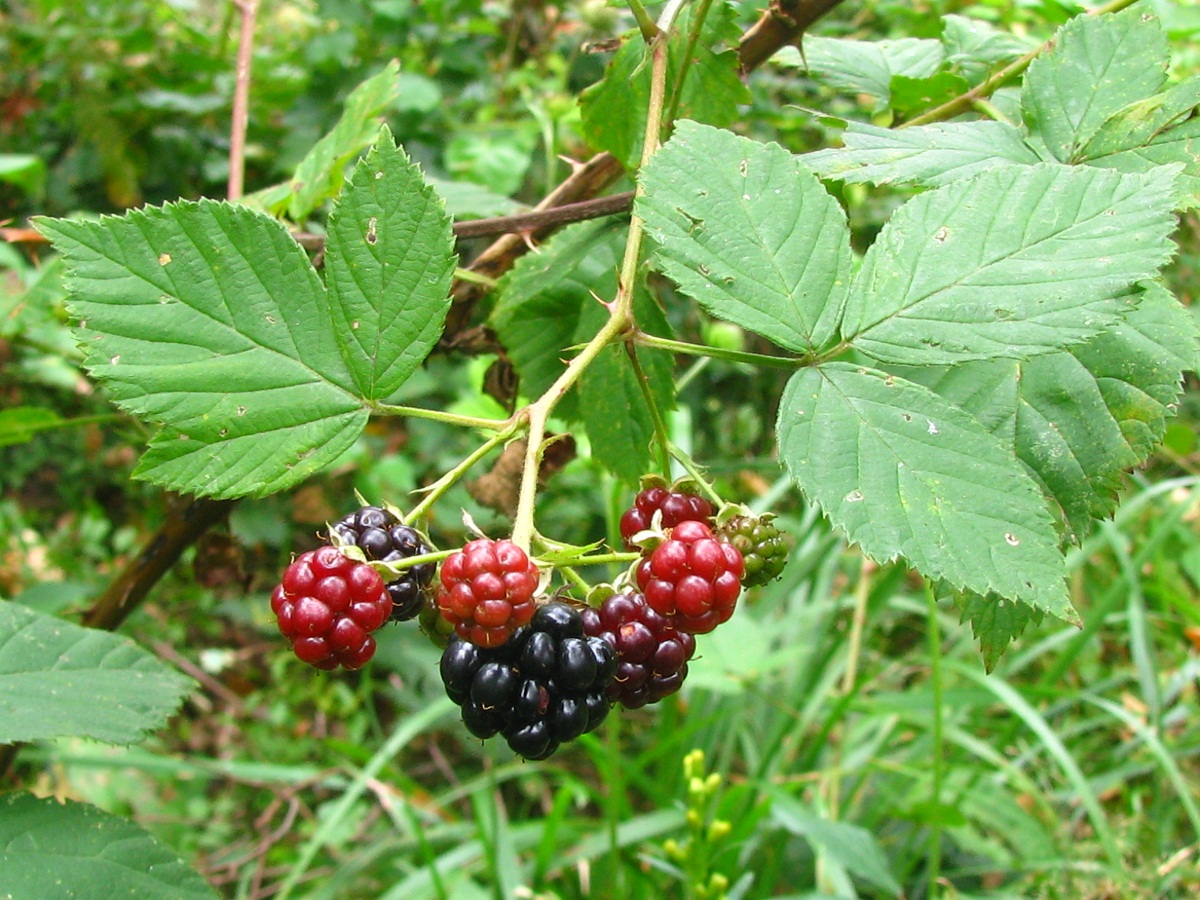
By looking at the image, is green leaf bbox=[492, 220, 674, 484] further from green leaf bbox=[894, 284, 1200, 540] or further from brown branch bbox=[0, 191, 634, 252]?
green leaf bbox=[894, 284, 1200, 540]

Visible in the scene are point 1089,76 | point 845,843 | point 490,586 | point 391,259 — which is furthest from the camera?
point 845,843

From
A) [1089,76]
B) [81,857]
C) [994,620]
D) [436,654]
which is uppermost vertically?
[1089,76]

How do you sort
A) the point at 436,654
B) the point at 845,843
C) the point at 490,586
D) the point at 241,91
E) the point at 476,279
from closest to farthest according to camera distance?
the point at 490,586
the point at 476,279
the point at 241,91
the point at 845,843
the point at 436,654

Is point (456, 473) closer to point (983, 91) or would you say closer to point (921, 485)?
point (921, 485)

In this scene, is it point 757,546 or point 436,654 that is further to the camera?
point 436,654

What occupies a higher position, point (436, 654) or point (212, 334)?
point (212, 334)

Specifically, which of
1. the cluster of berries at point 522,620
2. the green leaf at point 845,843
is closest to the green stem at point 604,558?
the cluster of berries at point 522,620

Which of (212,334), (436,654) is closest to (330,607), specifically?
(212,334)

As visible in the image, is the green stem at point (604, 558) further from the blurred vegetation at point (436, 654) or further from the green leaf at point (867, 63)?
the blurred vegetation at point (436, 654)
